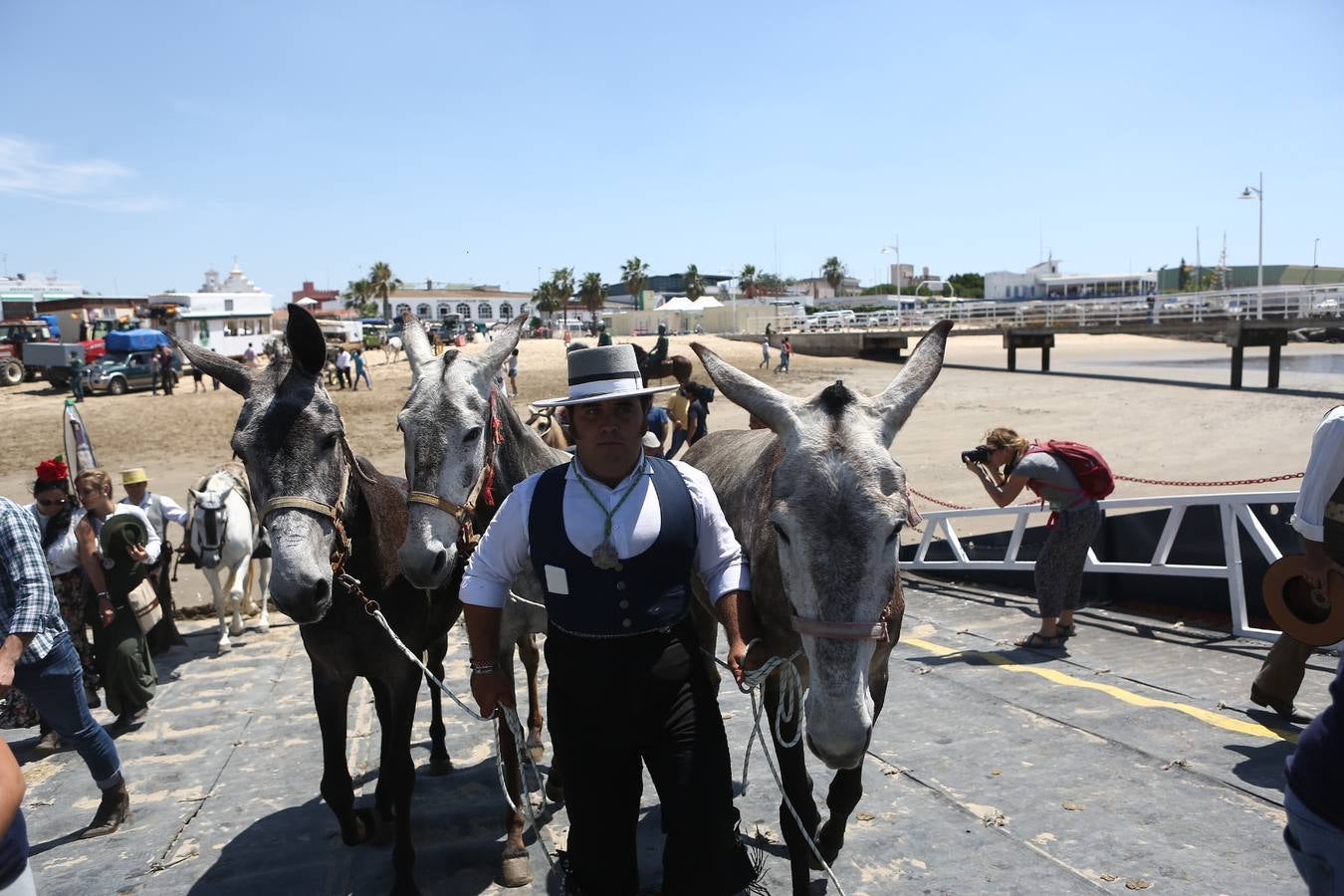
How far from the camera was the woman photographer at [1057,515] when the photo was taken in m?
7.18

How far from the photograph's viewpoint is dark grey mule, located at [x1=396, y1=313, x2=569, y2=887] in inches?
152

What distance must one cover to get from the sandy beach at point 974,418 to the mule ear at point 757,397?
6.33m

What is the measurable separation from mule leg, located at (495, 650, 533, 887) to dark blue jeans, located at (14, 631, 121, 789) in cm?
226

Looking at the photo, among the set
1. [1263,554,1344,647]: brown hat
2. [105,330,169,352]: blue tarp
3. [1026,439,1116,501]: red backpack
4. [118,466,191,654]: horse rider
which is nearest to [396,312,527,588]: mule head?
[1263,554,1344,647]: brown hat

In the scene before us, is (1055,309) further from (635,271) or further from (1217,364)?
(635,271)

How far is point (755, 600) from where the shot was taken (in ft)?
11.9

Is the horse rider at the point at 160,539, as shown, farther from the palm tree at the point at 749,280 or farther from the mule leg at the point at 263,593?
the palm tree at the point at 749,280

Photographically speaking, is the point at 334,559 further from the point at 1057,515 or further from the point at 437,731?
the point at 1057,515

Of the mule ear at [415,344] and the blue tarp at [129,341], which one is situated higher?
the blue tarp at [129,341]

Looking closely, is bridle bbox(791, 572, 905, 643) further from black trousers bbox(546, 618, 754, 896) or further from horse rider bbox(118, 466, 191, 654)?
horse rider bbox(118, 466, 191, 654)

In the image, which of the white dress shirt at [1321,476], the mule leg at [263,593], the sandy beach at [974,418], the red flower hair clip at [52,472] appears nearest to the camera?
the white dress shirt at [1321,476]

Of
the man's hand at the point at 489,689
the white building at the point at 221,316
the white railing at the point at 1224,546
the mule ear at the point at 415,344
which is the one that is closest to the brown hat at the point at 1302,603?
the white railing at the point at 1224,546

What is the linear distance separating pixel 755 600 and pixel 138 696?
5.21m

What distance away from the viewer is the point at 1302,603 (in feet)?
16.3
